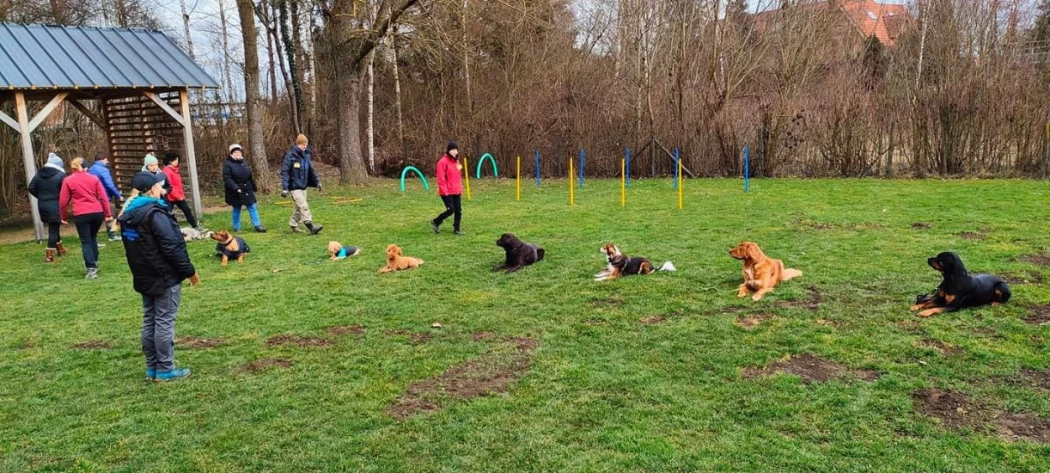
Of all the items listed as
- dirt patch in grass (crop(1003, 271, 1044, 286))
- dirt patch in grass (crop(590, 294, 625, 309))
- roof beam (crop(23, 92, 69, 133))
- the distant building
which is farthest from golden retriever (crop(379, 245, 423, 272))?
the distant building

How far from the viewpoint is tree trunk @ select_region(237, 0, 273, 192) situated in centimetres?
1723

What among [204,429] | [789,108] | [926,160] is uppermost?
[789,108]

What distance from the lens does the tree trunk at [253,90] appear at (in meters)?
17.2

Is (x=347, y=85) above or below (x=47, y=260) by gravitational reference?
above

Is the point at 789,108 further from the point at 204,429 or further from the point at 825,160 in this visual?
the point at 204,429

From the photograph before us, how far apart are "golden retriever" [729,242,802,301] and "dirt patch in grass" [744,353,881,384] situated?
1575 millimetres

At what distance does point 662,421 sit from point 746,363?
1147 mm

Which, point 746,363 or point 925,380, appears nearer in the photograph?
point 925,380

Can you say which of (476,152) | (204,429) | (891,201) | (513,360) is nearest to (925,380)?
(513,360)

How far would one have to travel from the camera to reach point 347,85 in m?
18.7

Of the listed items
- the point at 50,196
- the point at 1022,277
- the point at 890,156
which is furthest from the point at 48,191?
the point at 890,156

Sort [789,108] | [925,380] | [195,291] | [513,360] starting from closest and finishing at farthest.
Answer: [925,380]
[513,360]
[195,291]
[789,108]

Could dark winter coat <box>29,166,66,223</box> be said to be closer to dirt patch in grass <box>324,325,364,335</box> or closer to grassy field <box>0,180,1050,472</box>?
grassy field <box>0,180,1050,472</box>

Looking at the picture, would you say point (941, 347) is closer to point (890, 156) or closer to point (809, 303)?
point (809, 303)
